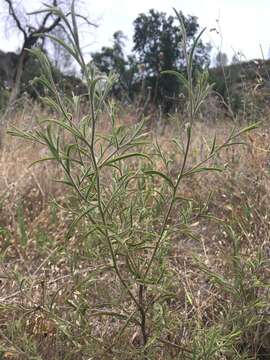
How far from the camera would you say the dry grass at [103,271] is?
113 cm

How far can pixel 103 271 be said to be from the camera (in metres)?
1.18

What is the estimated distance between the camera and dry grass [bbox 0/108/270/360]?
44.4 inches

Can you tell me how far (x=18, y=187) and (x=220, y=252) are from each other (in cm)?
139

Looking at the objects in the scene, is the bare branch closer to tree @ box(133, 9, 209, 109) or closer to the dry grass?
tree @ box(133, 9, 209, 109)

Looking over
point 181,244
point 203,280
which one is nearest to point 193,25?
point 181,244

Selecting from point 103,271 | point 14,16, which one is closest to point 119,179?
point 103,271

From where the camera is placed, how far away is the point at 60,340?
4.12 feet

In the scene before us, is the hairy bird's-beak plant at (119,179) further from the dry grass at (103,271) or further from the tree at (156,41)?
the tree at (156,41)

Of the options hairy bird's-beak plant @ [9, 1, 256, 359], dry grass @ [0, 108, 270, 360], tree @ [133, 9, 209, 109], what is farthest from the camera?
tree @ [133, 9, 209, 109]

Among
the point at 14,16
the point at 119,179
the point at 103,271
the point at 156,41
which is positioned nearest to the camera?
the point at 119,179

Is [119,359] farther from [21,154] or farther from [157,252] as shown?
[21,154]

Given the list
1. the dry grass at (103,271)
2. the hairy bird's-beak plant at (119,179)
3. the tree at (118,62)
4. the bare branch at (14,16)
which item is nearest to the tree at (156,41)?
the tree at (118,62)

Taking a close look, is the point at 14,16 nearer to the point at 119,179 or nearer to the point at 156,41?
the point at 156,41

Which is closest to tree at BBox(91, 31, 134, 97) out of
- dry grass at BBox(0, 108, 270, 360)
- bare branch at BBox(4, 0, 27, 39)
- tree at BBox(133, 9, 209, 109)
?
tree at BBox(133, 9, 209, 109)
